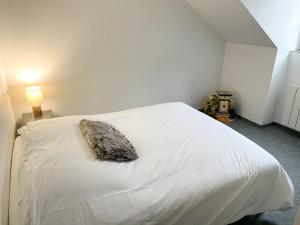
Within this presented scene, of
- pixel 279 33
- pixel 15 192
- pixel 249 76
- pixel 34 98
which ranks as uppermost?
pixel 279 33

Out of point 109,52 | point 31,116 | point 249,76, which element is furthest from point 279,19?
point 31,116

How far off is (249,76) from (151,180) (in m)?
2.50

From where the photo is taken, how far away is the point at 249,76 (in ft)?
10.2

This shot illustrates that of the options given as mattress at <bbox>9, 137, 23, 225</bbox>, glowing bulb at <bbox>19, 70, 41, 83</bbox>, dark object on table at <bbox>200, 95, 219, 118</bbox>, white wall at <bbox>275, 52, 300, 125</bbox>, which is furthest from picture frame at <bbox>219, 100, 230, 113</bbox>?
mattress at <bbox>9, 137, 23, 225</bbox>

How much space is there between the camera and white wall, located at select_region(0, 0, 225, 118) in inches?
89.0

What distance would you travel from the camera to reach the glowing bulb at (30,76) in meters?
2.32

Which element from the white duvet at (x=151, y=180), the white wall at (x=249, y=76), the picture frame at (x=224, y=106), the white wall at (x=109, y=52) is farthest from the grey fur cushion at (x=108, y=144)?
the white wall at (x=249, y=76)

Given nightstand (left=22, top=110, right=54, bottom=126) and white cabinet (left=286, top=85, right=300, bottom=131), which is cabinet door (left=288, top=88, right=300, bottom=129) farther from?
nightstand (left=22, top=110, right=54, bottom=126)

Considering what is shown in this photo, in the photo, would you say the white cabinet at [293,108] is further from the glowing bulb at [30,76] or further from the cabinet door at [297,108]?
the glowing bulb at [30,76]

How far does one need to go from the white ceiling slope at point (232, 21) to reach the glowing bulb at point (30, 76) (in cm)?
211

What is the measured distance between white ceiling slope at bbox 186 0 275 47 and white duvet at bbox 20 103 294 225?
1.52m

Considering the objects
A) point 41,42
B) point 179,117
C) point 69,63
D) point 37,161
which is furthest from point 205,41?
point 37,161

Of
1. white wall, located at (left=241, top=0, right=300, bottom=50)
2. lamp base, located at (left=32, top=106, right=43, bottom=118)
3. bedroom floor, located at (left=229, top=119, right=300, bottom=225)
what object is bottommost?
bedroom floor, located at (left=229, top=119, right=300, bottom=225)

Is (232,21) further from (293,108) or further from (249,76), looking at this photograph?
(293,108)
